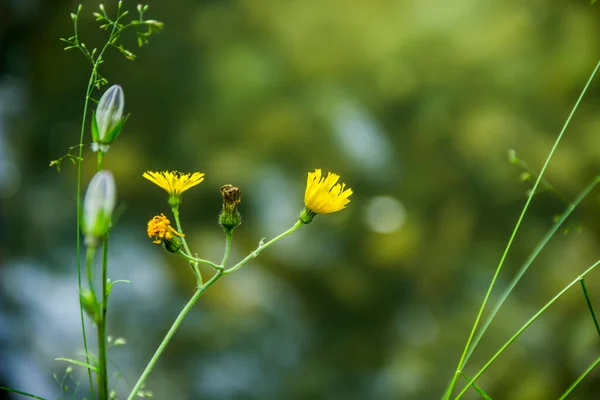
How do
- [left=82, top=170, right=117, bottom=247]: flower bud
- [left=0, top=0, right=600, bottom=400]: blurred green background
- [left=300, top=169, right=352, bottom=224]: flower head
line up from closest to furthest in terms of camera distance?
1. [left=82, top=170, right=117, bottom=247]: flower bud
2. [left=300, top=169, right=352, bottom=224]: flower head
3. [left=0, top=0, right=600, bottom=400]: blurred green background

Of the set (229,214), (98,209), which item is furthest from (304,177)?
(98,209)

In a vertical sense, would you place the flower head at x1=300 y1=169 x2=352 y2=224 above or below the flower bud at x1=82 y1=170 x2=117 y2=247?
above

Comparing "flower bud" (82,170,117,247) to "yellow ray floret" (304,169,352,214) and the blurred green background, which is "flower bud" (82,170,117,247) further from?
the blurred green background

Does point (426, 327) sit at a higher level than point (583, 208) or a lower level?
lower

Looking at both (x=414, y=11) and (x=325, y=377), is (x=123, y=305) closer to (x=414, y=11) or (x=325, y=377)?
(x=325, y=377)

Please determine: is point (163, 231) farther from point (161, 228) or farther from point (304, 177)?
point (304, 177)

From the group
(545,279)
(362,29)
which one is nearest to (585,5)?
A: (362,29)

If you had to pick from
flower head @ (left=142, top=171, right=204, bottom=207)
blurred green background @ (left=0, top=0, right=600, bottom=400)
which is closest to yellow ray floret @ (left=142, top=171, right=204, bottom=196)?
flower head @ (left=142, top=171, right=204, bottom=207)
